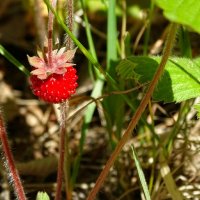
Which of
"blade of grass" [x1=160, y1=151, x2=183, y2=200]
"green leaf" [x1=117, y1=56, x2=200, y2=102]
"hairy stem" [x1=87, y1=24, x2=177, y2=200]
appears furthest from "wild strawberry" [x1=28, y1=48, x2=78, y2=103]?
"blade of grass" [x1=160, y1=151, x2=183, y2=200]

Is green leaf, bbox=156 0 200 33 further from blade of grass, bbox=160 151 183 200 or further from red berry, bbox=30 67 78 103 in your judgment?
blade of grass, bbox=160 151 183 200

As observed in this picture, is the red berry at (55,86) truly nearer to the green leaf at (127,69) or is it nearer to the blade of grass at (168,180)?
the green leaf at (127,69)

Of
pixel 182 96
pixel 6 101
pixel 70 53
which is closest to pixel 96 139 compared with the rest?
pixel 6 101

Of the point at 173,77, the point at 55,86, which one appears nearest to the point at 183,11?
the point at 55,86

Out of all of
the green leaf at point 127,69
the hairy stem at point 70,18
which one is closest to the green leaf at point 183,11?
the hairy stem at point 70,18

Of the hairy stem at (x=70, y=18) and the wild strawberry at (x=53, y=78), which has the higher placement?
the hairy stem at (x=70, y=18)

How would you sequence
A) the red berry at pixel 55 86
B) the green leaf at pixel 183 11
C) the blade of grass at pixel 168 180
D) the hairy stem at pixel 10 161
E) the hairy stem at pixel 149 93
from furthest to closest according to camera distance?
the blade of grass at pixel 168 180 → the hairy stem at pixel 10 161 → the red berry at pixel 55 86 → the hairy stem at pixel 149 93 → the green leaf at pixel 183 11

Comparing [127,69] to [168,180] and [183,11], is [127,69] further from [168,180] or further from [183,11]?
[183,11]

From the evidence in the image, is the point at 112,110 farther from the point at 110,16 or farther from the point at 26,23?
the point at 26,23
